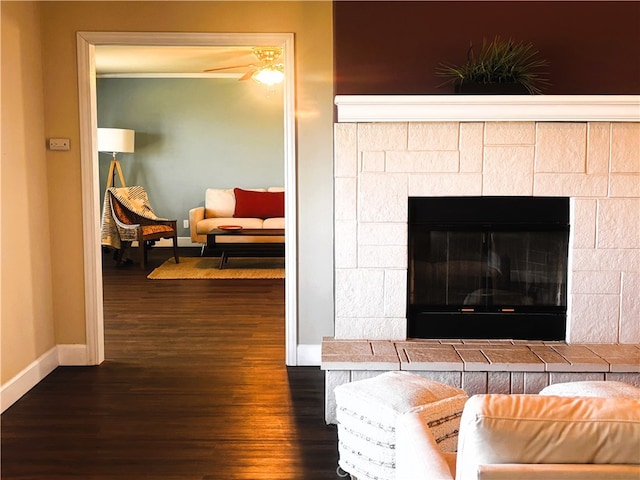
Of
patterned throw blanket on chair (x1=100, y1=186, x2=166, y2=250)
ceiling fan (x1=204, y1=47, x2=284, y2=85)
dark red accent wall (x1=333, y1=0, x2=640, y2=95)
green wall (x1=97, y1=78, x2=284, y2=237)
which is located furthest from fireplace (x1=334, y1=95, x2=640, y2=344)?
green wall (x1=97, y1=78, x2=284, y2=237)

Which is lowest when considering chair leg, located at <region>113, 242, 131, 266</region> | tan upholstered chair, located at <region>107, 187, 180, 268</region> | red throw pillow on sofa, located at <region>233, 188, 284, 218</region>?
chair leg, located at <region>113, 242, 131, 266</region>

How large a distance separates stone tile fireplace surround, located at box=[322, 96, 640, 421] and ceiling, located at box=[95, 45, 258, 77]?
3.85 meters

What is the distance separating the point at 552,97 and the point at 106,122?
23.4 ft

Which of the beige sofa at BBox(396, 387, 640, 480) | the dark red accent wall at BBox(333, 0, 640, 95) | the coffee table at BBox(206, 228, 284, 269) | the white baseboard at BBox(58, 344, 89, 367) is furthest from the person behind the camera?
the coffee table at BBox(206, 228, 284, 269)

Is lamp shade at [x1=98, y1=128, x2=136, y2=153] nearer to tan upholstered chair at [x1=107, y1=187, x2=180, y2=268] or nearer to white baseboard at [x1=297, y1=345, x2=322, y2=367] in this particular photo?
tan upholstered chair at [x1=107, y1=187, x2=180, y2=268]

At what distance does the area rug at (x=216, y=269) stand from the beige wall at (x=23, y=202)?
320 centimetres

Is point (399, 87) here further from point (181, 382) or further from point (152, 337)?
point (152, 337)

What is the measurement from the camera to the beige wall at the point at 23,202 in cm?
325

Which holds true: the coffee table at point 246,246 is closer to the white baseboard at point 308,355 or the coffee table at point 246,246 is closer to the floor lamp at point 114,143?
the floor lamp at point 114,143

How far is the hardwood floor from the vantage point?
2.60m

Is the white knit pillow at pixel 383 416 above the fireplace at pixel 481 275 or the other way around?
the other way around

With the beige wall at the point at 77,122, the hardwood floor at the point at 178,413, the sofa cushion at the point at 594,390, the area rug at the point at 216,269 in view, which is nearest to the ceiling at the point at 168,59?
the area rug at the point at 216,269

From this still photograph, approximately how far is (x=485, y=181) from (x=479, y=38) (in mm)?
823

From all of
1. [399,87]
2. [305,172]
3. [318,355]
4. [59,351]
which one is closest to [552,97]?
[399,87]
